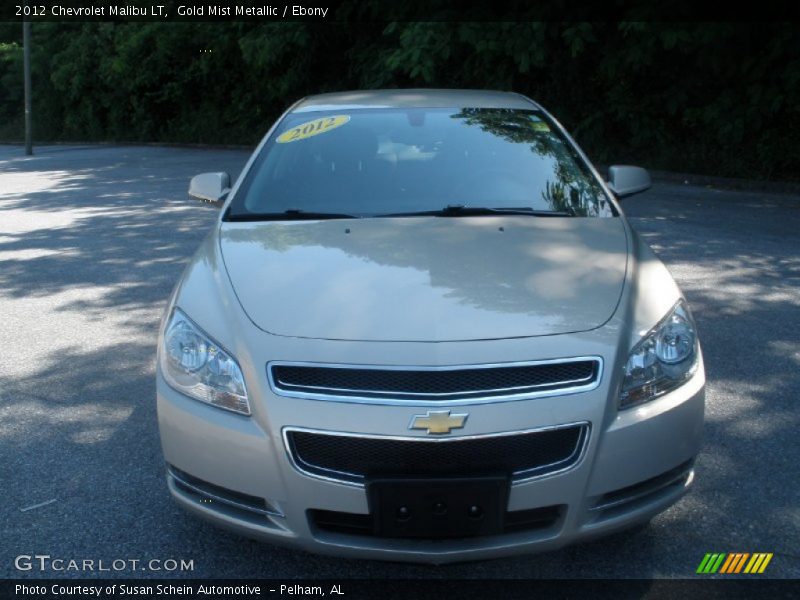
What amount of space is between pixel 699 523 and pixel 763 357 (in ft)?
7.35

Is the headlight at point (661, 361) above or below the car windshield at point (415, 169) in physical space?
below

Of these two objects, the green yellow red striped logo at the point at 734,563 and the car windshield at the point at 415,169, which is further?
the car windshield at the point at 415,169

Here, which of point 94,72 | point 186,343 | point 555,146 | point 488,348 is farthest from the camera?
point 94,72

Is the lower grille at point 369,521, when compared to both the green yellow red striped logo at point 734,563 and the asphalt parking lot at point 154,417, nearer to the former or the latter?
the asphalt parking lot at point 154,417

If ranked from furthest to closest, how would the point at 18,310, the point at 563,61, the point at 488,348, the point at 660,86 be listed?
the point at 563,61 → the point at 660,86 → the point at 18,310 → the point at 488,348

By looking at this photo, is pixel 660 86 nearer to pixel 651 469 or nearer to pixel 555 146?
pixel 555 146

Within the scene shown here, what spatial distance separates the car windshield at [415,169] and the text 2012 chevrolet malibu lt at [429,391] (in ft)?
1.45

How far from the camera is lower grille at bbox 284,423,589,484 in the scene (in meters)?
2.65

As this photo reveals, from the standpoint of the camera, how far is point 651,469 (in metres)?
2.84

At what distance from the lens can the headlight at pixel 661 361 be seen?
2.86m

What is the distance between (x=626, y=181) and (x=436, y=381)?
8.01 feet

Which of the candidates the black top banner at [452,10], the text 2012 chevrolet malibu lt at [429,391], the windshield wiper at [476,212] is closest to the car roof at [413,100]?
the windshield wiper at [476,212]

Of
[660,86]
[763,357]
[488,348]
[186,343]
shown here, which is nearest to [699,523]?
[488,348]

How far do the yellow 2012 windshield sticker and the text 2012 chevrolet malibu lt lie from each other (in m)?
1.06
